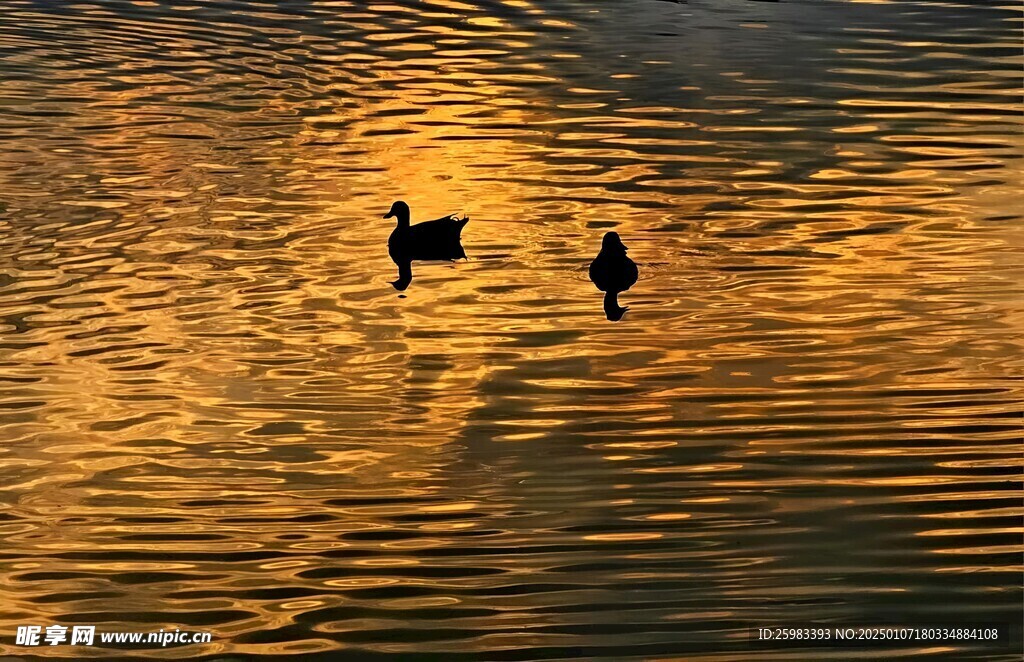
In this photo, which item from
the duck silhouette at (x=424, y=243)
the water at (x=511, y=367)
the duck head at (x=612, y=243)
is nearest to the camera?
the water at (x=511, y=367)

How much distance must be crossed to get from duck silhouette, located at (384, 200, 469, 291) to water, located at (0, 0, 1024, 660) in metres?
0.10

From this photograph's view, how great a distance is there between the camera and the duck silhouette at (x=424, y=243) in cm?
762

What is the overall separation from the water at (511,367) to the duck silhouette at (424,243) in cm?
10

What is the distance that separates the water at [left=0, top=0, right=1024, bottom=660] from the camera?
4.50 m

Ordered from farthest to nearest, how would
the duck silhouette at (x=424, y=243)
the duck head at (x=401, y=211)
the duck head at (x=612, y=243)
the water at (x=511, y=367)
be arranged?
the duck head at (x=401, y=211), the duck silhouette at (x=424, y=243), the duck head at (x=612, y=243), the water at (x=511, y=367)

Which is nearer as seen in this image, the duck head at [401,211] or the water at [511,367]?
the water at [511,367]

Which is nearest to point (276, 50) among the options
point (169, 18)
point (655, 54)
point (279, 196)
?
point (169, 18)

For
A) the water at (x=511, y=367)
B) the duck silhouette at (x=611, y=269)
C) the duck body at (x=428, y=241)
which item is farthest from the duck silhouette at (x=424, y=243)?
the duck silhouette at (x=611, y=269)

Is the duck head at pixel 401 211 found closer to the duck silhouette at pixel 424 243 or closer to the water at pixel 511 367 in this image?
the duck silhouette at pixel 424 243

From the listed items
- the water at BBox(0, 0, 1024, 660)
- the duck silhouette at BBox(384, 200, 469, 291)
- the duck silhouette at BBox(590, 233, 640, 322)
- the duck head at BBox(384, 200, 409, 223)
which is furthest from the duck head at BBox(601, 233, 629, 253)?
the duck head at BBox(384, 200, 409, 223)

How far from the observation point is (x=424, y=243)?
762 centimetres

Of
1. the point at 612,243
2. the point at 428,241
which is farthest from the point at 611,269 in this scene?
the point at 428,241

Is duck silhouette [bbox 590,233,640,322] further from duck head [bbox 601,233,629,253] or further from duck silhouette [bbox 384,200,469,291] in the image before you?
duck silhouette [bbox 384,200,469,291]

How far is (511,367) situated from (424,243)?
1535 mm
